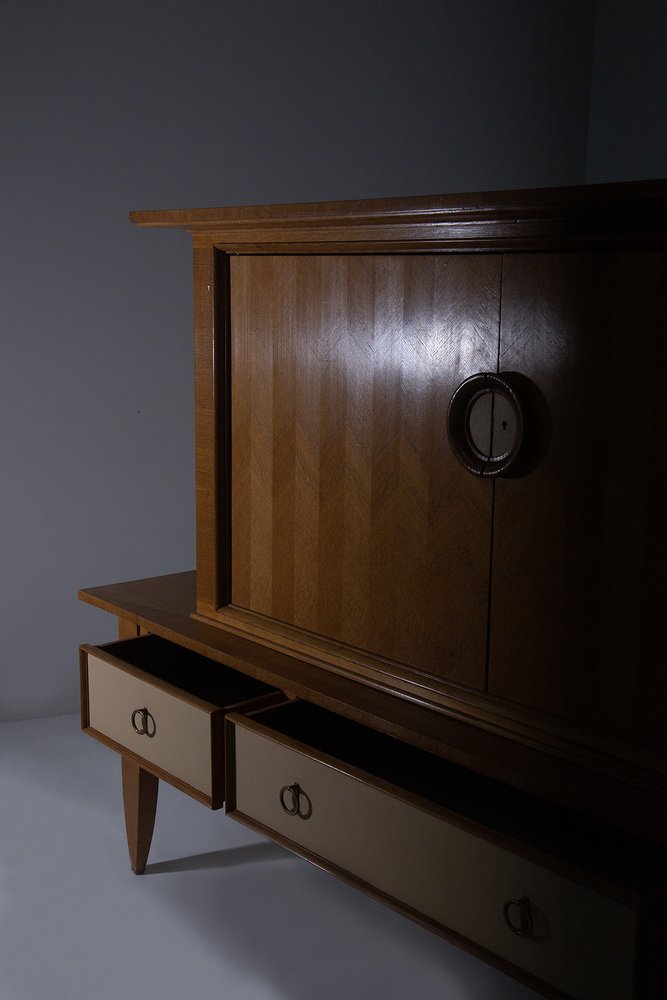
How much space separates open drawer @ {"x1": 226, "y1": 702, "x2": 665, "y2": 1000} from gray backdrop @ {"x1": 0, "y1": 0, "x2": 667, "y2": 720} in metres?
Answer: 1.28

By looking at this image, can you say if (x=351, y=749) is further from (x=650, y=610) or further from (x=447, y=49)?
(x=447, y=49)

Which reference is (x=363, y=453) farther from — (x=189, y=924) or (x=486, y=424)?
(x=189, y=924)

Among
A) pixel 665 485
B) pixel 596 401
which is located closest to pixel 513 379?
pixel 596 401

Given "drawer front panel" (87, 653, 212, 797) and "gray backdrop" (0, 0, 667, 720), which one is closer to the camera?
"drawer front panel" (87, 653, 212, 797)

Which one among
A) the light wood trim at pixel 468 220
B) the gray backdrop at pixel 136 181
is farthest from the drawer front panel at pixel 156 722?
the gray backdrop at pixel 136 181

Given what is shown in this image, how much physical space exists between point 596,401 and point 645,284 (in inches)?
5.5

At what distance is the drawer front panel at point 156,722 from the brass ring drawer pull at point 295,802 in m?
0.16

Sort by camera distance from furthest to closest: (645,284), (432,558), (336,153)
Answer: (336,153), (432,558), (645,284)

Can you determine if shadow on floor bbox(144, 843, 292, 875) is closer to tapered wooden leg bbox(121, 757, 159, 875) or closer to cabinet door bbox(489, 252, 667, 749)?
tapered wooden leg bbox(121, 757, 159, 875)

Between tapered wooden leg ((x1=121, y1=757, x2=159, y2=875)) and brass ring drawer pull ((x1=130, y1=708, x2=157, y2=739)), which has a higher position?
brass ring drawer pull ((x1=130, y1=708, x2=157, y2=739))

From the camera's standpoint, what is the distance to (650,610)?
1.18 meters

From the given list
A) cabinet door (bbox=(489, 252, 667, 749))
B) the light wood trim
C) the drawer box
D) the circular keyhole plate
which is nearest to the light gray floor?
the drawer box

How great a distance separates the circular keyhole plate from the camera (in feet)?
4.21

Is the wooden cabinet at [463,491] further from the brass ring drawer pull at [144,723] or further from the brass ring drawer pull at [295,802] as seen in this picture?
the brass ring drawer pull at [144,723]
